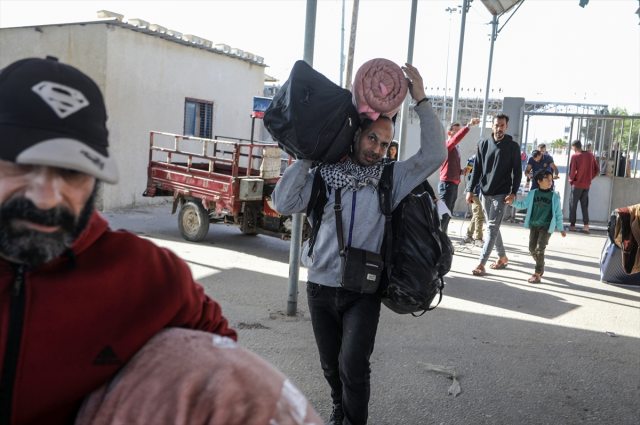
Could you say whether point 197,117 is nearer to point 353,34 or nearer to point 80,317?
point 353,34

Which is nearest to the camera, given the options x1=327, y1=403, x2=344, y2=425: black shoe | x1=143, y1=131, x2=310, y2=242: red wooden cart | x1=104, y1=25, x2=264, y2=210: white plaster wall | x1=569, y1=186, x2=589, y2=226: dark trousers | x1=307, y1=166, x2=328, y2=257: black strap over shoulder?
x1=307, y1=166, x2=328, y2=257: black strap over shoulder

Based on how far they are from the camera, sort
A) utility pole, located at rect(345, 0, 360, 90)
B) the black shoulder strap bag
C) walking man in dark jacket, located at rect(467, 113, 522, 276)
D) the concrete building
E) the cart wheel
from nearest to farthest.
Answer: the black shoulder strap bag < walking man in dark jacket, located at rect(467, 113, 522, 276) < the cart wheel < the concrete building < utility pole, located at rect(345, 0, 360, 90)

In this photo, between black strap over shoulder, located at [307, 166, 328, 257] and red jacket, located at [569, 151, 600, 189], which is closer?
black strap over shoulder, located at [307, 166, 328, 257]

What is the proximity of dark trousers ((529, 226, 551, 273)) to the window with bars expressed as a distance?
31.6ft

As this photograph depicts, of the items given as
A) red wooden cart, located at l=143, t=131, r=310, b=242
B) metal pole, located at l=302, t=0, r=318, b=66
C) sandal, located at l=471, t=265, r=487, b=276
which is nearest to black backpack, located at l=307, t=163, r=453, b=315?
metal pole, located at l=302, t=0, r=318, b=66

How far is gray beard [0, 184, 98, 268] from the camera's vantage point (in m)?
1.12

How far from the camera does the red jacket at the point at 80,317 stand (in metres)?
1.14

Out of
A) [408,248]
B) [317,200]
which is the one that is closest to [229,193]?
[317,200]

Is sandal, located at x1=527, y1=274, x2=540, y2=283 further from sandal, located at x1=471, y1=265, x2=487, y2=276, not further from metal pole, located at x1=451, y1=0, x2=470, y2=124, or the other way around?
metal pole, located at x1=451, y1=0, x2=470, y2=124

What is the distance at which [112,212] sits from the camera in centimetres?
1220

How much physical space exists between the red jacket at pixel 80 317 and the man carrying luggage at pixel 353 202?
1.68 metres

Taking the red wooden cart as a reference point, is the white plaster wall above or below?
above

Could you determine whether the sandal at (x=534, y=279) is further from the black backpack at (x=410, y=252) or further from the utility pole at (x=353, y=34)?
the utility pole at (x=353, y=34)

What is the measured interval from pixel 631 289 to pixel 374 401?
5214 millimetres
